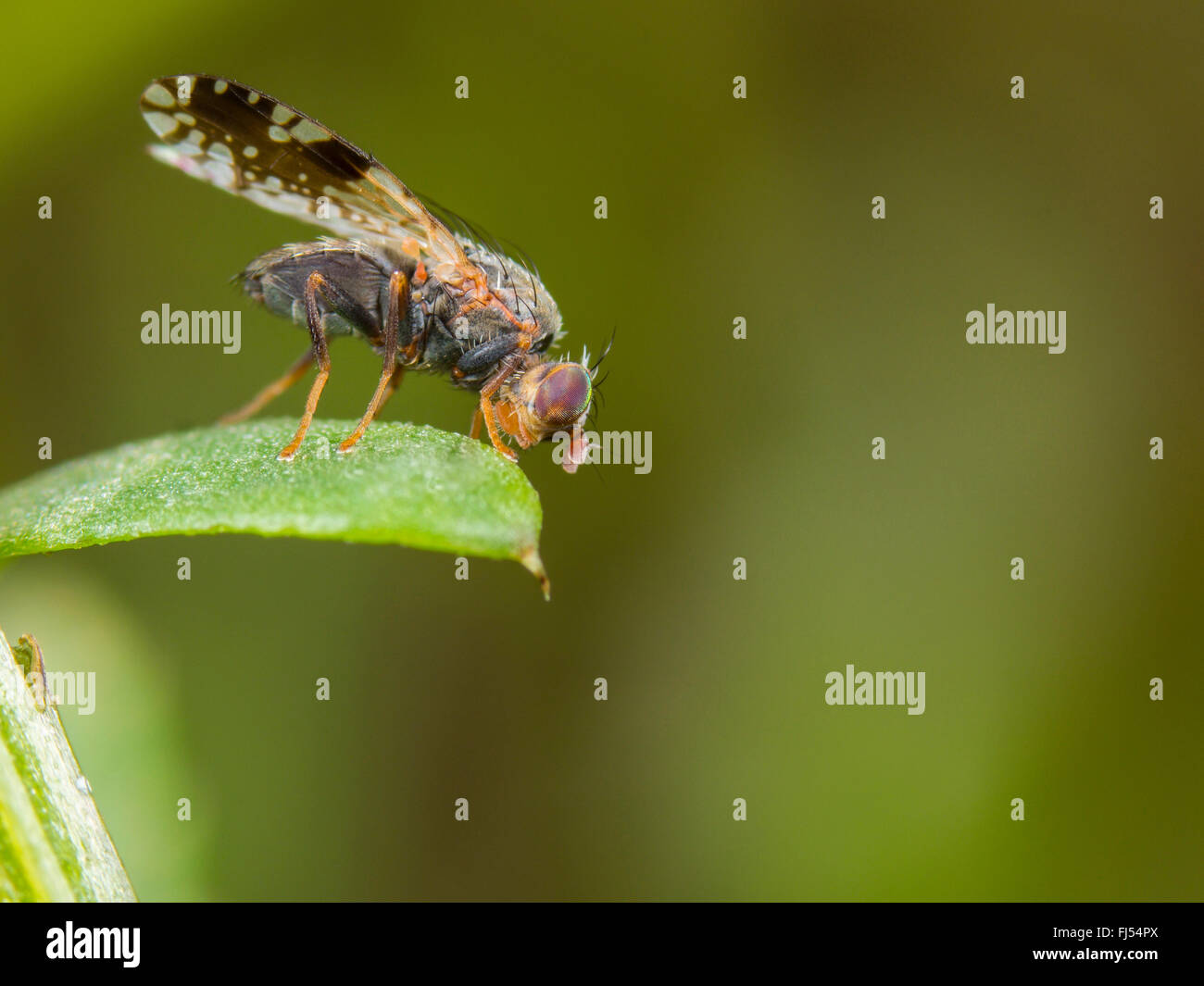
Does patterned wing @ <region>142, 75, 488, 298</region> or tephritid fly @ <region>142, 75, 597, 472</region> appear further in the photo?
tephritid fly @ <region>142, 75, 597, 472</region>

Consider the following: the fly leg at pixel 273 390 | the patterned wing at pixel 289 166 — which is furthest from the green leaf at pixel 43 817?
the fly leg at pixel 273 390

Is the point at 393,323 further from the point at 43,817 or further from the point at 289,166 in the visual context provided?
the point at 43,817

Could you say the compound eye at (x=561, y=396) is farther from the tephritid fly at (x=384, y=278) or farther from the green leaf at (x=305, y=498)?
the green leaf at (x=305, y=498)

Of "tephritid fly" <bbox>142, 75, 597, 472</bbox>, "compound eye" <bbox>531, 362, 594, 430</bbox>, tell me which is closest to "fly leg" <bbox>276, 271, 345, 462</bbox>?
"tephritid fly" <bbox>142, 75, 597, 472</bbox>

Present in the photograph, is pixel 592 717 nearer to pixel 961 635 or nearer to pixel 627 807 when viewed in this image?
pixel 627 807

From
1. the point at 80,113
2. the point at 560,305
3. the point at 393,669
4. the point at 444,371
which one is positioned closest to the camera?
the point at 444,371

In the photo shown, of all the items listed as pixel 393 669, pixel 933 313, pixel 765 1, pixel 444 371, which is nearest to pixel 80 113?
pixel 444 371

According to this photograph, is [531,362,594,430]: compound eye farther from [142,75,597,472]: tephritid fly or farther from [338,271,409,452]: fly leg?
[338,271,409,452]: fly leg
